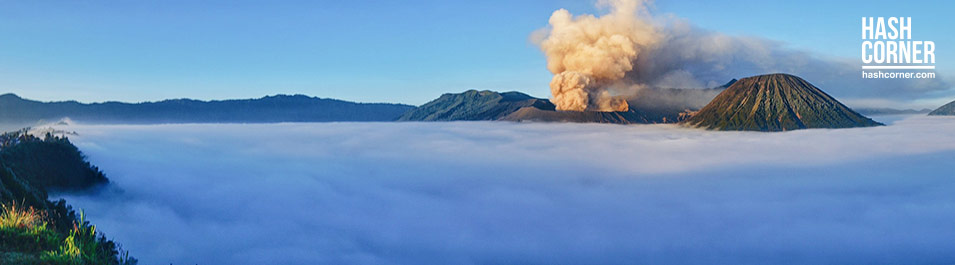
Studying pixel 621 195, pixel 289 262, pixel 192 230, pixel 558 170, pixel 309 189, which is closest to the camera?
pixel 289 262

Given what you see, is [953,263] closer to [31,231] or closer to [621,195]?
[621,195]

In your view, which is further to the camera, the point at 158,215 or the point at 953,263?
the point at 158,215

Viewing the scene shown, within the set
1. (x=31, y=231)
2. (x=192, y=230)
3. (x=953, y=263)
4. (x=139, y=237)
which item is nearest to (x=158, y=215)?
(x=192, y=230)

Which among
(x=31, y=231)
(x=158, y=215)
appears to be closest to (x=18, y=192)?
(x=31, y=231)

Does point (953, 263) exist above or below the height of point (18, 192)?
below

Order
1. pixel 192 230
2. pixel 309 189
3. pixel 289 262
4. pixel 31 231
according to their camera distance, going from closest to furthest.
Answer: pixel 31 231 < pixel 289 262 < pixel 192 230 < pixel 309 189

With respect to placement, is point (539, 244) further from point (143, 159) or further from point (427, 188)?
point (143, 159)
